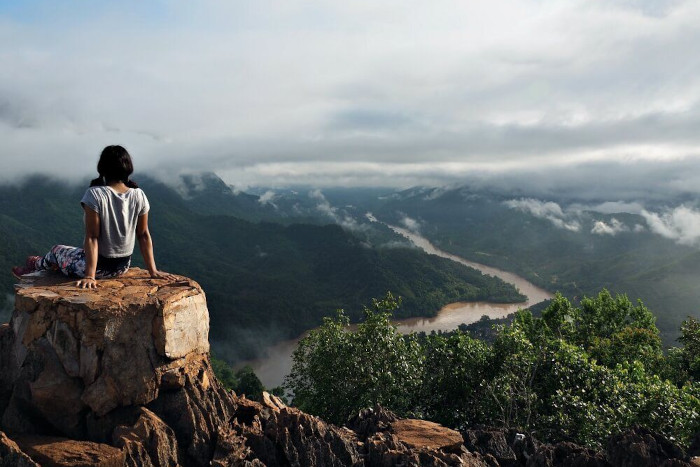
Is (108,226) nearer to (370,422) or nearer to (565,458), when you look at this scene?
(370,422)

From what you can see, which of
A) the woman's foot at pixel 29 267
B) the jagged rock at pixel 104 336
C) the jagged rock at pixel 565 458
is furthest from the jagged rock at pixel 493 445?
the woman's foot at pixel 29 267

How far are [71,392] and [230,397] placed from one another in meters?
3.36

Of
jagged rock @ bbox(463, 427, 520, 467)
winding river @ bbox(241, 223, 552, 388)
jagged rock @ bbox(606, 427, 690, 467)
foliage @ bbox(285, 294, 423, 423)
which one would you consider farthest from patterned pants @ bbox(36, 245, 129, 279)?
winding river @ bbox(241, 223, 552, 388)

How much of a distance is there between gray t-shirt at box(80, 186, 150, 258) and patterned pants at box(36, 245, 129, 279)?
0.58m

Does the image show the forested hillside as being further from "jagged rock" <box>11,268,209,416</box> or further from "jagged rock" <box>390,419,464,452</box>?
"jagged rock" <box>11,268,209,416</box>

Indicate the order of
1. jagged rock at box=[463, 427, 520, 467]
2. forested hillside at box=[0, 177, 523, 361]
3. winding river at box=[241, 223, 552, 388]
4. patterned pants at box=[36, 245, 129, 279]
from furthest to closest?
1. forested hillside at box=[0, 177, 523, 361]
2. winding river at box=[241, 223, 552, 388]
3. jagged rock at box=[463, 427, 520, 467]
4. patterned pants at box=[36, 245, 129, 279]

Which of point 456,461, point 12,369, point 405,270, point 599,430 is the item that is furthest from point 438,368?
point 405,270

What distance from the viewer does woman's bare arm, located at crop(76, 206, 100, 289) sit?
830cm

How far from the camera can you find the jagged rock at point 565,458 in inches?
438

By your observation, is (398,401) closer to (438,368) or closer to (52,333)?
(438,368)

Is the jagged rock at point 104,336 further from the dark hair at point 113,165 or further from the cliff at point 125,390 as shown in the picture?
the dark hair at point 113,165

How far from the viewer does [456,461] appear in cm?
1017

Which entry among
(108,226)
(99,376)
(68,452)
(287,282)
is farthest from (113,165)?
(287,282)

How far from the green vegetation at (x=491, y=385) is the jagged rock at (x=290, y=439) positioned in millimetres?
7574
